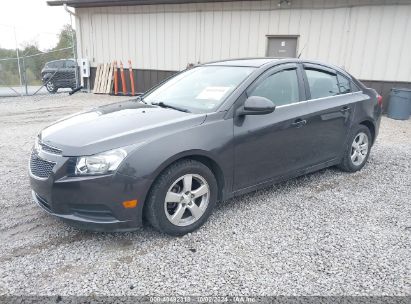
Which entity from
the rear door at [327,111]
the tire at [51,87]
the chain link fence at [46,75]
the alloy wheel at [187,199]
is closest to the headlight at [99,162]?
the alloy wheel at [187,199]

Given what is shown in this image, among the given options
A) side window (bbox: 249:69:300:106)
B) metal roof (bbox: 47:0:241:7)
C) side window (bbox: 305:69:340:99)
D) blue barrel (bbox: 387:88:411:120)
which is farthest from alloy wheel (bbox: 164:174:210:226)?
metal roof (bbox: 47:0:241:7)

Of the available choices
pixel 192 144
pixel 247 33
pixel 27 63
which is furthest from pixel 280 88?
pixel 27 63

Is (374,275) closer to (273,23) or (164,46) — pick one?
(273,23)

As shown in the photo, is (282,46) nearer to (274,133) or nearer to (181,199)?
(274,133)

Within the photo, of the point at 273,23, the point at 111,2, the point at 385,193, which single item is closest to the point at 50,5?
the point at 111,2

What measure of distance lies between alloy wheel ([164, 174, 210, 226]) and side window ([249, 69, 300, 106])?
1.09m

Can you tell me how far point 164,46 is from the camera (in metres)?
11.6

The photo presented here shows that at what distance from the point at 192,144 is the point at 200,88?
97 centimetres

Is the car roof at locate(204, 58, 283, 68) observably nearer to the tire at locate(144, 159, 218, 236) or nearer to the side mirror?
the side mirror

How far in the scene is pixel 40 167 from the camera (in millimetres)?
2885

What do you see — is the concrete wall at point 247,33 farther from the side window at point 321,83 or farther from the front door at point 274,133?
the front door at point 274,133

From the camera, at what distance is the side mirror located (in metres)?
3.15

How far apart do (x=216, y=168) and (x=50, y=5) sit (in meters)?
12.6

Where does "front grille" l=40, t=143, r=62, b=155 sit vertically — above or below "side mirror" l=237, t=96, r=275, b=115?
below
